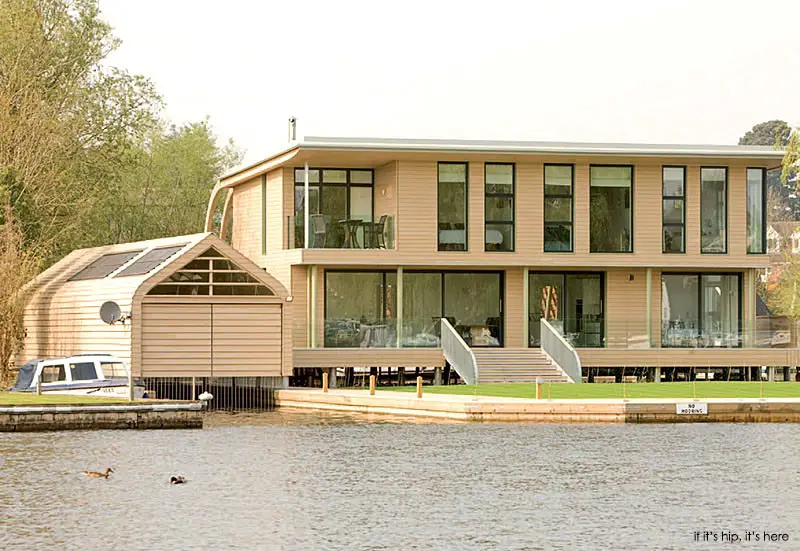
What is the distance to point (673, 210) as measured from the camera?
5319cm

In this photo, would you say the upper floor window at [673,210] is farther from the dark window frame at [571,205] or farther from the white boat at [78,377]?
the white boat at [78,377]

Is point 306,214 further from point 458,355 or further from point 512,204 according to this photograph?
point 512,204

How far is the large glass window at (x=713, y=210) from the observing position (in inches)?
2099

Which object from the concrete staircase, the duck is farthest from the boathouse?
the duck

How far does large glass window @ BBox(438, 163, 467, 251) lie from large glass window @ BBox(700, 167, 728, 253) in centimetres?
807

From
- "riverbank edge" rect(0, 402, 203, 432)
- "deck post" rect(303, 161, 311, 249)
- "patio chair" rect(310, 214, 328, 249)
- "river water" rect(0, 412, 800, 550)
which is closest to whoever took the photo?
"river water" rect(0, 412, 800, 550)

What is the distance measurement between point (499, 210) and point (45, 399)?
61.6 ft

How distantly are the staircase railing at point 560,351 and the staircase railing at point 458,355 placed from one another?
2.72m

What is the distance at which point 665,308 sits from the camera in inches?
2116

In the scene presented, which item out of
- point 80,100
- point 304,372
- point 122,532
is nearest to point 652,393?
point 304,372

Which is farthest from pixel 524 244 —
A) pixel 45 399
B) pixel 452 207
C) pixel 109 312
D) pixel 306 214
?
pixel 45 399

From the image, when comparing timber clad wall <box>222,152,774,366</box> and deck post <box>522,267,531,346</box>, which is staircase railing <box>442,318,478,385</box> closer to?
timber clad wall <box>222,152,774,366</box>

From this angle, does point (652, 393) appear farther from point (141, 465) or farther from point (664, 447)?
point (141, 465)

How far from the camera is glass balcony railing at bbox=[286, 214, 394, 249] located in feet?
168
